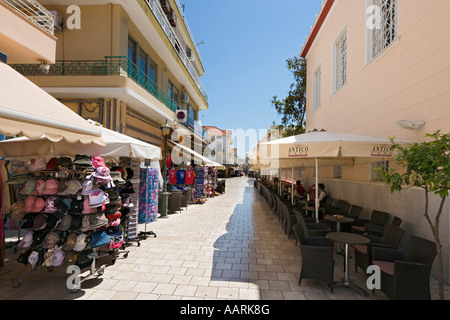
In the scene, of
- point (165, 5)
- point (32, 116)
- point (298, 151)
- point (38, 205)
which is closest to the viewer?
point (32, 116)

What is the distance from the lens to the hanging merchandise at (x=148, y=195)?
25.8 ft

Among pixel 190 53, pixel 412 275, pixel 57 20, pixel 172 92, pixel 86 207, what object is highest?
pixel 190 53

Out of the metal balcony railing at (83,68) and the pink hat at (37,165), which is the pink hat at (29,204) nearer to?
the pink hat at (37,165)

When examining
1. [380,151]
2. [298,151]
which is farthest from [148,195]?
[380,151]

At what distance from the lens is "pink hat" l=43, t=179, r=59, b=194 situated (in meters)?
3.80

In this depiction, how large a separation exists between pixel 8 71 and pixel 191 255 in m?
5.07

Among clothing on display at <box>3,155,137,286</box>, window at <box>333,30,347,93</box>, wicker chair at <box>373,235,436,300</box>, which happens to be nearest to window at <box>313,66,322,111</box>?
window at <box>333,30,347,93</box>

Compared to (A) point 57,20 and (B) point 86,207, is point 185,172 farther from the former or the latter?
(B) point 86,207

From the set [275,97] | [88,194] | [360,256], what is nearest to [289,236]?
[360,256]

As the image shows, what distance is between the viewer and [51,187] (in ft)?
12.5

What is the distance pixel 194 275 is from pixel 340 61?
11238 mm

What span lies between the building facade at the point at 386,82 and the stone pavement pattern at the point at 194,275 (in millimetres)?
2652

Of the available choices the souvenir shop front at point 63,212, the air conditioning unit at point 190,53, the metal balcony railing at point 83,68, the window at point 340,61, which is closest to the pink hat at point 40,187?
the souvenir shop front at point 63,212

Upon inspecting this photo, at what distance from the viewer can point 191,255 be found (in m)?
5.52
